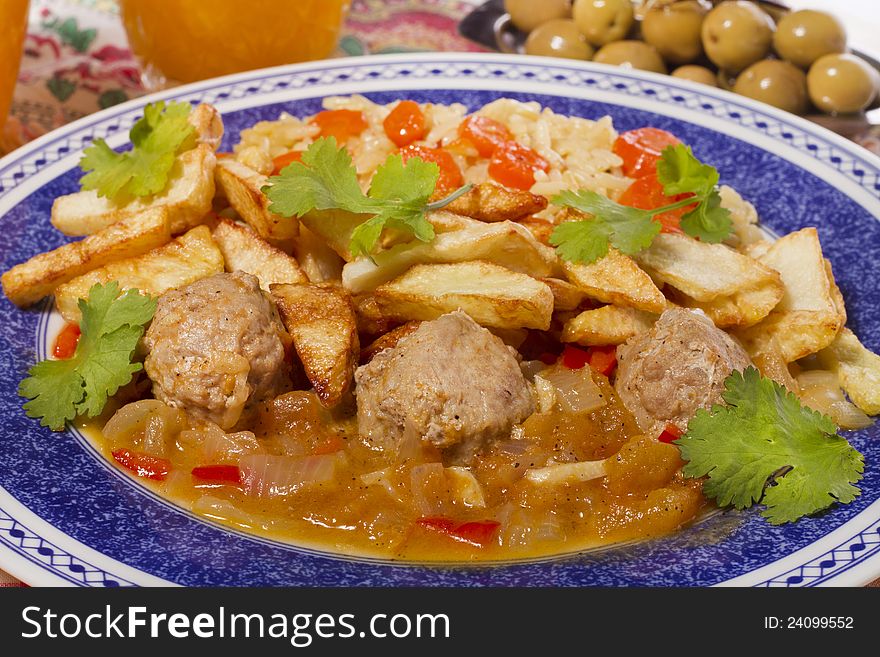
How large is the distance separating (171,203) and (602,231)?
193 centimetres

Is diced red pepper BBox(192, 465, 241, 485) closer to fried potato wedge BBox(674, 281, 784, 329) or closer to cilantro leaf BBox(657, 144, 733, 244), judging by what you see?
fried potato wedge BBox(674, 281, 784, 329)

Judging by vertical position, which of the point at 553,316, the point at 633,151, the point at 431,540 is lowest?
the point at 431,540

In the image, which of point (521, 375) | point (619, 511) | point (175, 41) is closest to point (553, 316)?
point (521, 375)

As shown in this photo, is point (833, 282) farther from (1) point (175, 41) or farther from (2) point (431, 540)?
(1) point (175, 41)

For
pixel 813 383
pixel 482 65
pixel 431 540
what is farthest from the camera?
pixel 482 65

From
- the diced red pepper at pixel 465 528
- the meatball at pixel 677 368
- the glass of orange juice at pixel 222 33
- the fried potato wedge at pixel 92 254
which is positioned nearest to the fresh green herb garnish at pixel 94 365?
the fried potato wedge at pixel 92 254

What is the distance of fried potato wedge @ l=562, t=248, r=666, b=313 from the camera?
4082 millimetres

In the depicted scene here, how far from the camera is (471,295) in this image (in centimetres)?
393

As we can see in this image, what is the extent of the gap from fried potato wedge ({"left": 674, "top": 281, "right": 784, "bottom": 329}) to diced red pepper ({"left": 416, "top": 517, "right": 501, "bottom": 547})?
1403mm

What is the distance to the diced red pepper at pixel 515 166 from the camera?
486 cm

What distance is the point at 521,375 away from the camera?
394 cm

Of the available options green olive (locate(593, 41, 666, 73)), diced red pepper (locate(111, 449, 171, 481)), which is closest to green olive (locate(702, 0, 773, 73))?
green olive (locate(593, 41, 666, 73))

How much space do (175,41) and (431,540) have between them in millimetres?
4447

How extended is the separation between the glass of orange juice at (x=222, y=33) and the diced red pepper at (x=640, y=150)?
2.58 m
